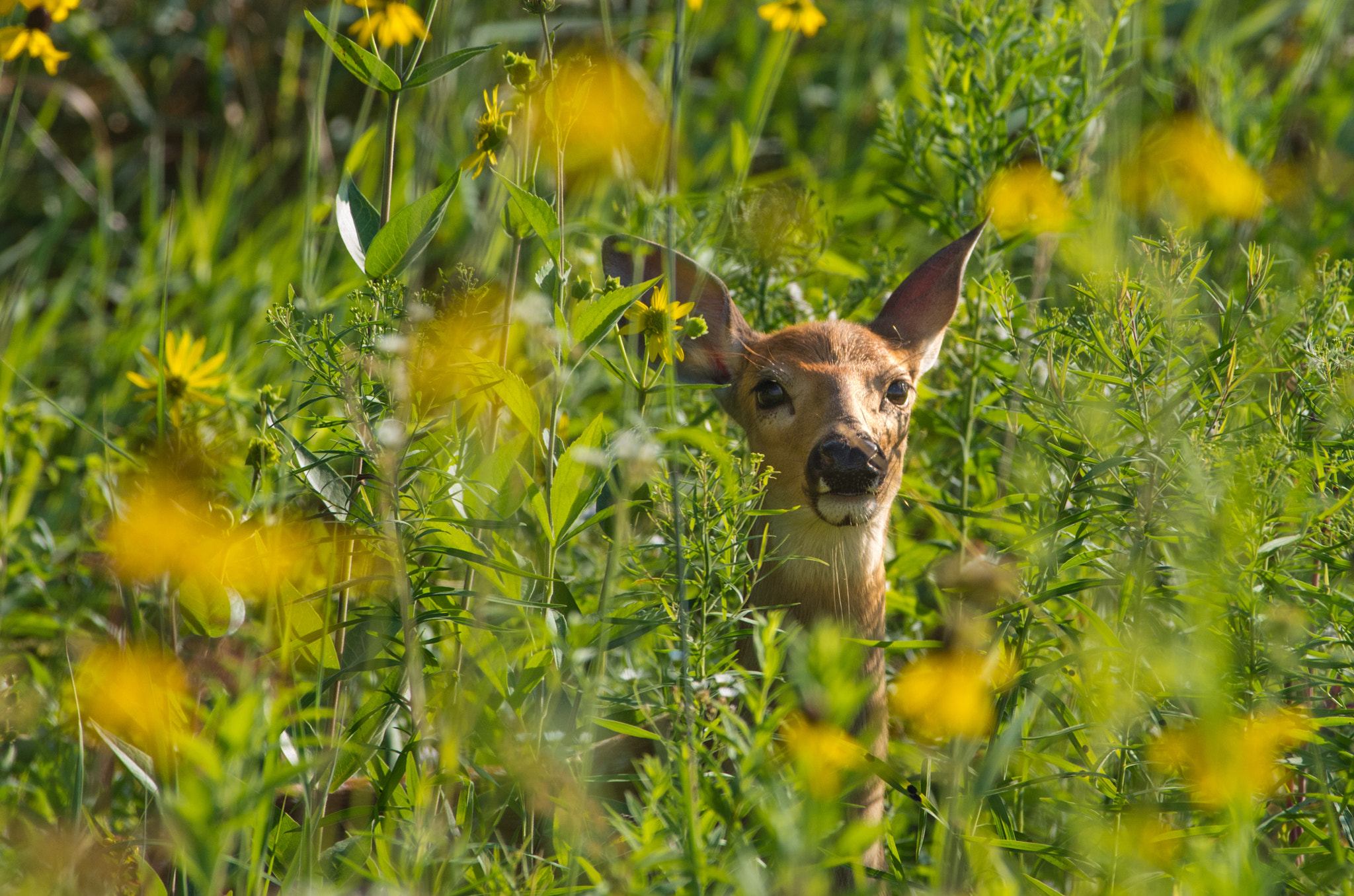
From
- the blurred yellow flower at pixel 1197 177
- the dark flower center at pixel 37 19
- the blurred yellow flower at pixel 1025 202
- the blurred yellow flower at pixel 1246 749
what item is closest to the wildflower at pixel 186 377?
the dark flower center at pixel 37 19

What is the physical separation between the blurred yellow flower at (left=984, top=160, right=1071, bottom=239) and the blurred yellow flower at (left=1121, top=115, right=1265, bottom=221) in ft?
0.81

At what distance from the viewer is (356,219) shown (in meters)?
2.06

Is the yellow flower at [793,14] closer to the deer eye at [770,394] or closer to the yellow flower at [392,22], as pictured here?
the deer eye at [770,394]

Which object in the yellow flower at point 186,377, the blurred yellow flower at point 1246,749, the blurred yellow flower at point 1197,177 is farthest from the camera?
the blurred yellow flower at point 1197,177

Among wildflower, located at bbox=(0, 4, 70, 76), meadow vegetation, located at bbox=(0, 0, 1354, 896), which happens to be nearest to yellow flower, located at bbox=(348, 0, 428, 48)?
meadow vegetation, located at bbox=(0, 0, 1354, 896)

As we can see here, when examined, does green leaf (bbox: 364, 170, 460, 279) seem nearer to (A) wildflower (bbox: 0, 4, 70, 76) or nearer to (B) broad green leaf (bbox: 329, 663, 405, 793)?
(B) broad green leaf (bbox: 329, 663, 405, 793)

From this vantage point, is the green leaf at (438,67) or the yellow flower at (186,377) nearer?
the green leaf at (438,67)

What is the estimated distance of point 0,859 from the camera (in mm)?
2068

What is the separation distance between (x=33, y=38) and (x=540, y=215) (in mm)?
1428

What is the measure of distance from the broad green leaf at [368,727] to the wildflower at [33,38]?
155 centimetres

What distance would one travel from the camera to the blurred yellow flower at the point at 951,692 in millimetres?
1411

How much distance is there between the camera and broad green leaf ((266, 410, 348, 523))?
73.9 inches

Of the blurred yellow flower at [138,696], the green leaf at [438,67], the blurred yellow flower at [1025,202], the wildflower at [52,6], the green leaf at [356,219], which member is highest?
the green leaf at [438,67]

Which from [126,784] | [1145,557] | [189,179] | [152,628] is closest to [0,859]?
[126,784]
